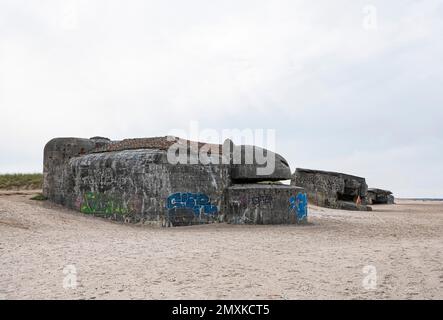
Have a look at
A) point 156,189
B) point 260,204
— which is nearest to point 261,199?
point 260,204

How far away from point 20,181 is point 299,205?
→ 15354mm

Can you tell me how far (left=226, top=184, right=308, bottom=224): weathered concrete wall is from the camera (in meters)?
12.6

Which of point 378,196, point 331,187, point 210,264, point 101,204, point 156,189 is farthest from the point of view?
point 378,196

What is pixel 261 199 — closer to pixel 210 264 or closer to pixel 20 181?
pixel 210 264

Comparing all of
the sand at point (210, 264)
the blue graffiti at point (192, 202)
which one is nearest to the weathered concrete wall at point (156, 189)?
the blue graffiti at point (192, 202)

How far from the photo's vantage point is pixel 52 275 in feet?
18.3

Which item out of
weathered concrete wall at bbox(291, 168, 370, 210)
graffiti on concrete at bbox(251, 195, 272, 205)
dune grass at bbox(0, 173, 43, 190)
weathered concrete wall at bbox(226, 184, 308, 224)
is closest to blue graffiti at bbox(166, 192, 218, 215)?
weathered concrete wall at bbox(226, 184, 308, 224)

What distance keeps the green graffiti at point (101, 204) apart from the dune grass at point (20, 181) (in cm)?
889

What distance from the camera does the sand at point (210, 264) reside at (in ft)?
16.1

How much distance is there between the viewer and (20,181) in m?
22.2

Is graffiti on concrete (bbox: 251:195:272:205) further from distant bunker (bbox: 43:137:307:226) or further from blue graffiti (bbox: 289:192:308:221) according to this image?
blue graffiti (bbox: 289:192:308:221)
